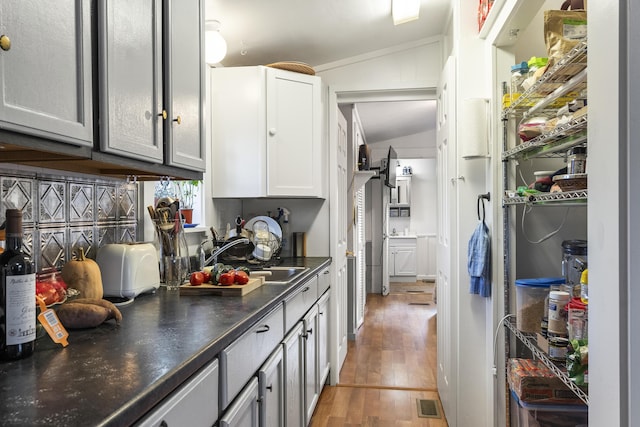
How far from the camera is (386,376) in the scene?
11.5 feet

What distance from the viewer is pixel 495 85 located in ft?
7.30

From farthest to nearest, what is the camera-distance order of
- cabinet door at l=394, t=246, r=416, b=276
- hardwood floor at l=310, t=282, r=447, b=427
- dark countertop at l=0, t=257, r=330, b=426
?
cabinet door at l=394, t=246, r=416, b=276 < hardwood floor at l=310, t=282, r=447, b=427 < dark countertop at l=0, t=257, r=330, b=426

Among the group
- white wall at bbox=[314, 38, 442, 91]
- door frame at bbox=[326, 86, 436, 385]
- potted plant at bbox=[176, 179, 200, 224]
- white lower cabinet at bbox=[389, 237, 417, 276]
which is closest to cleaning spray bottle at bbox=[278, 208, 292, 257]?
door frame at bbox=[326, 86, 436, 385]

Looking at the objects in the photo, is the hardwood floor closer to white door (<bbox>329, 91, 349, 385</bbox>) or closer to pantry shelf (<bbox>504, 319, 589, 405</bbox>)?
white door (<bbox>329, 91, 349, 385</bbox>)

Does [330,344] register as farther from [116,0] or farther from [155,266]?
[116,0]

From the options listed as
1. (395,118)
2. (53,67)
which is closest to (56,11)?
(53,67)

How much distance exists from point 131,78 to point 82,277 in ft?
2.18

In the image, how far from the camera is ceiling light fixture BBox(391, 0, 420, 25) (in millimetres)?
2469

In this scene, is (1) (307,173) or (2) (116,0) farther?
(1) (307,173)

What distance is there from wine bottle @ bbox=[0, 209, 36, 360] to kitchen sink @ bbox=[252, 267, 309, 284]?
→ 1193 millimetres

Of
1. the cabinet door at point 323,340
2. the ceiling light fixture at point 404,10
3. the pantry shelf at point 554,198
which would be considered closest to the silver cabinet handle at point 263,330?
the pantry shelf at point 554,198

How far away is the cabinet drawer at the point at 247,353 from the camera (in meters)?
1.27

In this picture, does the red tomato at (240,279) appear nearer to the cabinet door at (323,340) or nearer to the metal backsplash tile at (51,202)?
the metal backsplash tile at (51,202)

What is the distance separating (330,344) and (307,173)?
4.15ft
